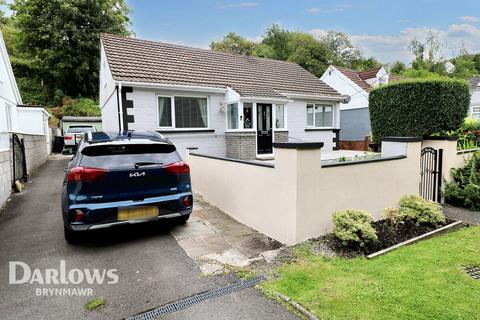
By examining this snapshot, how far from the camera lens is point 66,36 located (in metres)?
25.7

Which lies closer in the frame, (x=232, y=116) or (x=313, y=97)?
(x=232, y=116)

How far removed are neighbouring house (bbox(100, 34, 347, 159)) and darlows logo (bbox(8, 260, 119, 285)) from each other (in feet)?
23.0

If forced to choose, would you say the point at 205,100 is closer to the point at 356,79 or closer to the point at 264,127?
the point at 264,127

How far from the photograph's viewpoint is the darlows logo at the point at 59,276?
3.42m

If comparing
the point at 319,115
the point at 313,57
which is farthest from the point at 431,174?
the point at 313,57

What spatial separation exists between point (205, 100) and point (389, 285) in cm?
1001

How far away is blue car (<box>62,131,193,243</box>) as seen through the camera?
402 cm

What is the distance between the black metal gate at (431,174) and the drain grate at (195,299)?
5.93 m

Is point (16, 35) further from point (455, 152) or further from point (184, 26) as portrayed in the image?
point (455, 152)

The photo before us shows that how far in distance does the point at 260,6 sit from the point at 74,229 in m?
18.8

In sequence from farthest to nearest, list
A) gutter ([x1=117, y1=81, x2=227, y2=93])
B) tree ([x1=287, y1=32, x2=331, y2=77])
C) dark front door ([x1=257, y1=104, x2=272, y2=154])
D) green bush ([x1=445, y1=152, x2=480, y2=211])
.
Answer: tree ([x1=287, y1=32, x2=331, y2=77]), dark front door ([x1=257, y1=104, x2=272, y2=154]), gutter ([x1=117, y1=81, x2=227, y2=93]), green bush ([x1=445, y1=152, x2=480, y2=211])

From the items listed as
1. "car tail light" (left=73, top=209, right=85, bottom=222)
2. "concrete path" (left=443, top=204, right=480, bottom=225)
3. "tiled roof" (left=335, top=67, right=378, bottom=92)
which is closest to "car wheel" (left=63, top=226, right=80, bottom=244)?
"car tail light" (left=73, top=209, right=85, bottom=222)

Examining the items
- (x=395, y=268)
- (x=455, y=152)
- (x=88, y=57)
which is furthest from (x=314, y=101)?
(x=88, y=57)

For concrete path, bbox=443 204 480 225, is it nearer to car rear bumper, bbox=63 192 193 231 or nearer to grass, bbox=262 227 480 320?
grass, bbox=262 227 480 320
